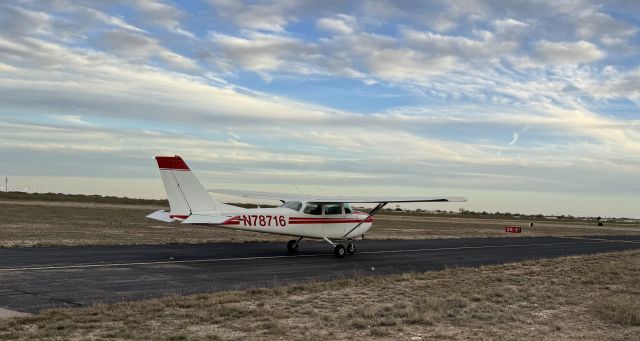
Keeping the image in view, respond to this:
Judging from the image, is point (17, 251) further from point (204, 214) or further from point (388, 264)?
point (388, 264)

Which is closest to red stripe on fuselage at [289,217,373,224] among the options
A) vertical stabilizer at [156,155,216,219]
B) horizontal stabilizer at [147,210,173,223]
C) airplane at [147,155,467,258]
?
airplane at [147,155,467,258]

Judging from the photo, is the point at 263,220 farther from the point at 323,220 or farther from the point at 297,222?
the point at 323,220

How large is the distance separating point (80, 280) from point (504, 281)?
33.8 ft

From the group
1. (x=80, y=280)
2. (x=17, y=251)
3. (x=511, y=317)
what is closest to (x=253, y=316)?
(x=511, y=317)

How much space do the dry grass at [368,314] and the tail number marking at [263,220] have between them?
22.8 feet

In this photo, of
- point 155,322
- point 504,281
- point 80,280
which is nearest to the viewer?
point 155,322

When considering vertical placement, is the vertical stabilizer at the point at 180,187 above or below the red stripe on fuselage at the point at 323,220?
above

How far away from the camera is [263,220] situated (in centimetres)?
2102

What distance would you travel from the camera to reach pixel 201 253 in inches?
842

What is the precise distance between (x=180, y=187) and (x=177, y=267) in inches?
147

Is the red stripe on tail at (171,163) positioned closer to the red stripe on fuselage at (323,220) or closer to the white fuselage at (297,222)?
the white fuselage at (297,222)

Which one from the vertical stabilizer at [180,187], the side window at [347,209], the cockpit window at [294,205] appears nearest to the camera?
the vertical stabilizer at [180,187]

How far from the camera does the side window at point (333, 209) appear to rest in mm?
22703

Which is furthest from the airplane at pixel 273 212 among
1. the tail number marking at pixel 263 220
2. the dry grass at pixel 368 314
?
the dry grass at pixel 368 314
